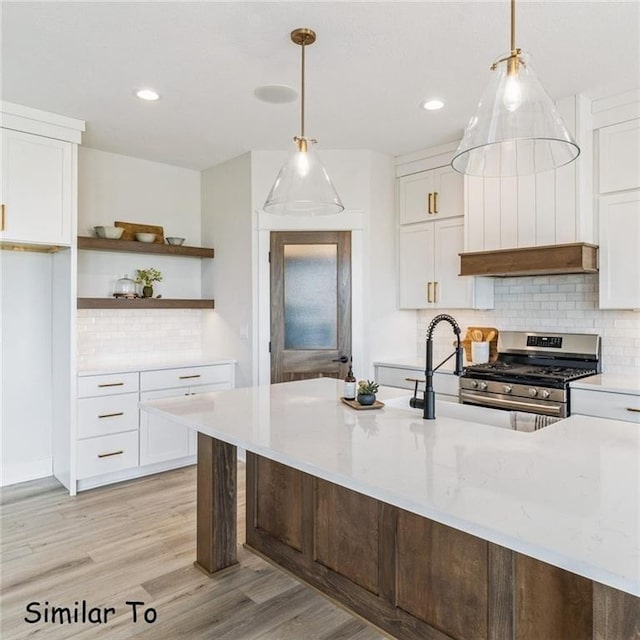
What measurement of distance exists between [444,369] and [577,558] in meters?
3.16

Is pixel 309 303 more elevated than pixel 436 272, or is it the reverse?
pixel 436 272

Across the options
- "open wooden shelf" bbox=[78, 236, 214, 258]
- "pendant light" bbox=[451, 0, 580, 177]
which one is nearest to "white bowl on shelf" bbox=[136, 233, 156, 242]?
"open wooden shelf" bbox=[78, 236, 214, 258]

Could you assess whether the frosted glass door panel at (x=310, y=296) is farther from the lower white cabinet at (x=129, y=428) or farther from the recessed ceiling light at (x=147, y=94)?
the recessed ceiling light at (x=147, y=94)

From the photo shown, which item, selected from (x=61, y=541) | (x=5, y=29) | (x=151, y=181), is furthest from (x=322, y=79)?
(x=61, y=541)

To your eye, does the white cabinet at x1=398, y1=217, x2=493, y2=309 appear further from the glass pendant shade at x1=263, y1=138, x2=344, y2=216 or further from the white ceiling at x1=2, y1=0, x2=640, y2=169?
the glass pendant shade at x1=263, y1=138, x2=344, y2=216

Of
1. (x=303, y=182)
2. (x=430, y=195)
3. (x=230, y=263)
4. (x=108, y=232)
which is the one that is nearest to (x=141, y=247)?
(x=108, y=232)

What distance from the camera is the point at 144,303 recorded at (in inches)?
167

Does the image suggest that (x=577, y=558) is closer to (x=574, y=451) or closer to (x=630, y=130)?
(x=574, y=451)

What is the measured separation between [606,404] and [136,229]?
3.94 meters

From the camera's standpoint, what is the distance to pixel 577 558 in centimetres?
95

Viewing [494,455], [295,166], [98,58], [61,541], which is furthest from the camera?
[61,541]

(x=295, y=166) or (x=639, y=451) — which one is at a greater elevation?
(x=295, y=166)

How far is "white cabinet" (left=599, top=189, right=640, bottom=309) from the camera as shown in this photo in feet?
10.1

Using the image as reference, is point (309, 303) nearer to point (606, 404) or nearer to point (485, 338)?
point (485, 338)
